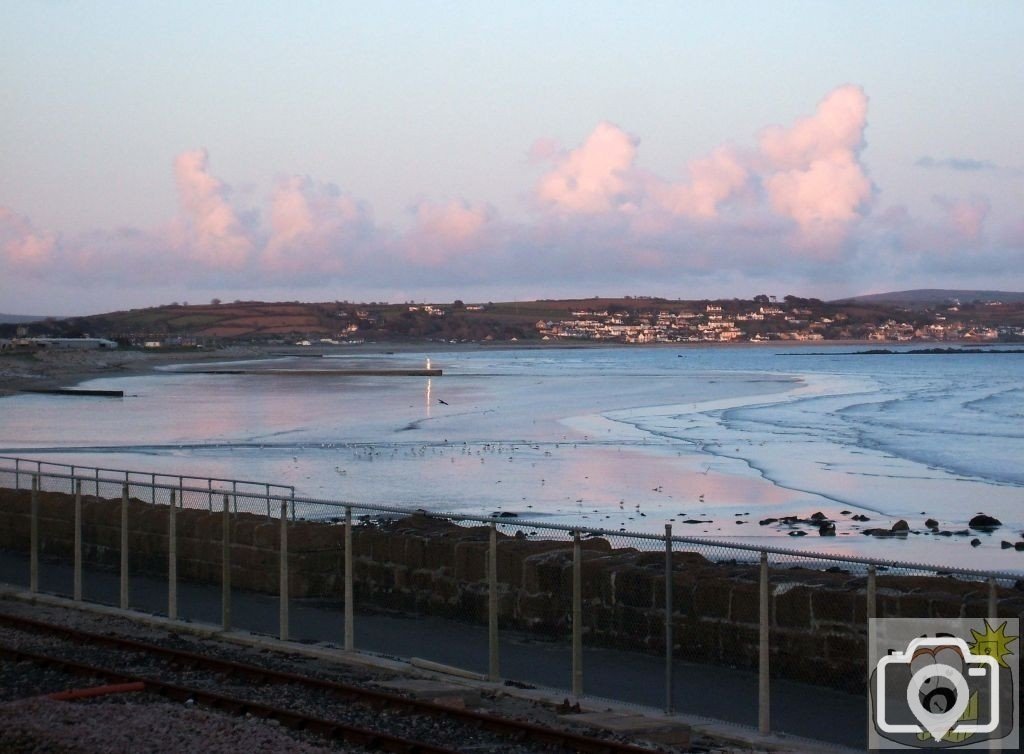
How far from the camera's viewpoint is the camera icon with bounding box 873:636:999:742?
1014 centimetres

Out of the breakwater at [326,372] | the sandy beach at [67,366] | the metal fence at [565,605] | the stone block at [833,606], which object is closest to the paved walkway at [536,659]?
the metal fence at [565,605]

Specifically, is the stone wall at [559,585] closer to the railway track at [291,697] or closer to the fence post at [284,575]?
the fence post at [284,575]

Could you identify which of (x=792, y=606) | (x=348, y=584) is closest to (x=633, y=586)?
(x=792, y=606)

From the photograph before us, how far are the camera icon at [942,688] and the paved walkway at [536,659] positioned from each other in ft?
2.00

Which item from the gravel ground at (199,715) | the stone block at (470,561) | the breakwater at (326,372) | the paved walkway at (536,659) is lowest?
the breakwater at (326,372)

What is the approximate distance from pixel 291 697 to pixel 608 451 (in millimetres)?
31778

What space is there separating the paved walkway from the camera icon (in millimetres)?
611

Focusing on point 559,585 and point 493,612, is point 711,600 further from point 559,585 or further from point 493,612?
point 493,612

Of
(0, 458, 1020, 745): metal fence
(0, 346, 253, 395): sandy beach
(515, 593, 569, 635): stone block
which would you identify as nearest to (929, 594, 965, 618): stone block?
(0, 458, 1020, 745): metal fence

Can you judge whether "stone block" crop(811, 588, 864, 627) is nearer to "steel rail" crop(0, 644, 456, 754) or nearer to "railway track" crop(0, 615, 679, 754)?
"railway track" crop(0, 615, 679, 754)

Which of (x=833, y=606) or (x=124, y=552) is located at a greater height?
(x=833, y=606)

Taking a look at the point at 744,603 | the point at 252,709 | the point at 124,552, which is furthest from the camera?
the point at 124,552

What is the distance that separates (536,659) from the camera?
46.2ft

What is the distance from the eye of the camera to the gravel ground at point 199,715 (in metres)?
9.99
